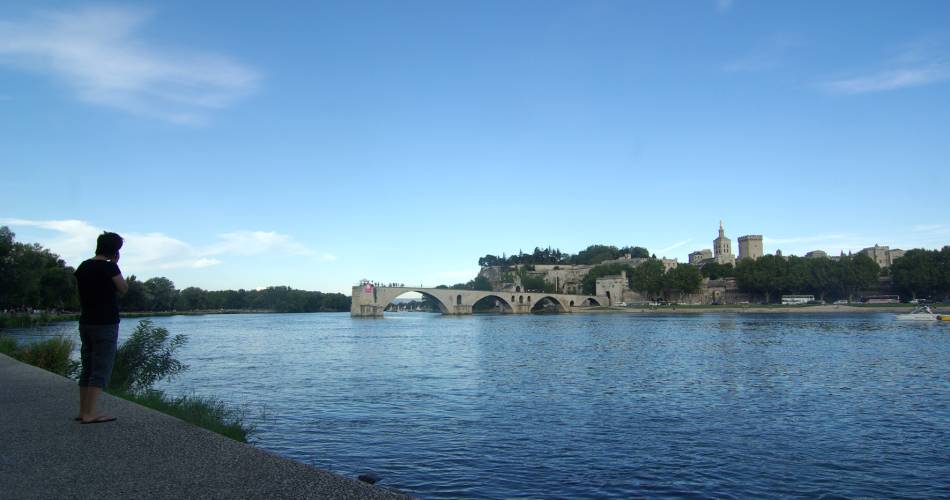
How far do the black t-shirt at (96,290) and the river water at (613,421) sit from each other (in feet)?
15.1

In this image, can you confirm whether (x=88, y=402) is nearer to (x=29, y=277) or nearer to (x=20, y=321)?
(x=29, y=277)

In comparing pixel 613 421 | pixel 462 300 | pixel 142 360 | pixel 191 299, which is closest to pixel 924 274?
pixel 462 300

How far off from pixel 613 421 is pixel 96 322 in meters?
11.0

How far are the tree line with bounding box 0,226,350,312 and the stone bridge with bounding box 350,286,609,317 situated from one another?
37.6 meters

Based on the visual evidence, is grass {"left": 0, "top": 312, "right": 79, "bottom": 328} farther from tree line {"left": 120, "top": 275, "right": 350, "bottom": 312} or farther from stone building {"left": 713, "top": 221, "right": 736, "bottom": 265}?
stone building {"left": 713, "top": 221, "right": 736, "bottom": 265}

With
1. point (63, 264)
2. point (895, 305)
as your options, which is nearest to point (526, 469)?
point (63, 264)

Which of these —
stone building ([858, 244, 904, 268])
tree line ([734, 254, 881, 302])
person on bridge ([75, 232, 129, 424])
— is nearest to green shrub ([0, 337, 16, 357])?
person on bridge ([75, 232, 129, 424])

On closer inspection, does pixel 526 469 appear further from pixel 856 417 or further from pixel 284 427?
pixel 856 417

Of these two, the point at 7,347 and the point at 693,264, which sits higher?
the point at 693,264

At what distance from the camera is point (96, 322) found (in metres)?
8.38

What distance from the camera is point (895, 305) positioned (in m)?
102

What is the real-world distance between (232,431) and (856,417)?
13733 millimetres

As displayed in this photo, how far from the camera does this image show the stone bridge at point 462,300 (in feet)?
371

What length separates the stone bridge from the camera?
11294cm
